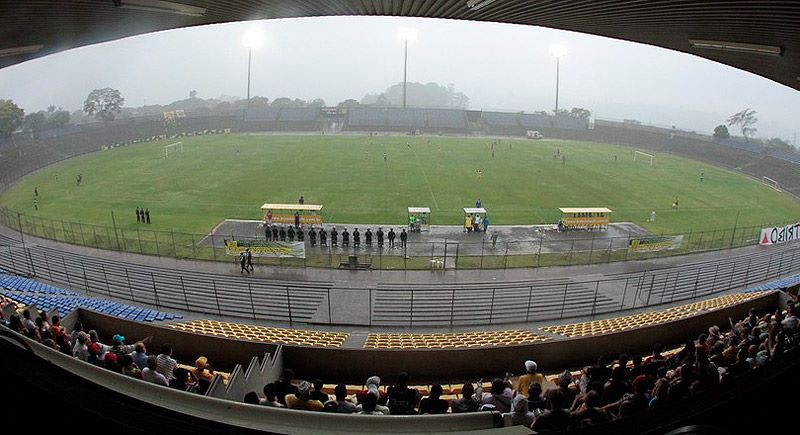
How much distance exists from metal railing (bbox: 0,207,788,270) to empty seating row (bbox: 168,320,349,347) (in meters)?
6.51

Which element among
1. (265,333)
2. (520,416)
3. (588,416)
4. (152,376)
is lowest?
(265,333)

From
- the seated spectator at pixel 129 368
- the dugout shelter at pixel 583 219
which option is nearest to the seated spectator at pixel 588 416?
the seated spectator at pixel 129 368

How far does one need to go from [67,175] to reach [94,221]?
20555 mm

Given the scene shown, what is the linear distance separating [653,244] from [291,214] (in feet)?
62.5

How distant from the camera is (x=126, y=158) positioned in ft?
170

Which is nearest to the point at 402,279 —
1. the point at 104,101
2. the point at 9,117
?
the point at 9,117

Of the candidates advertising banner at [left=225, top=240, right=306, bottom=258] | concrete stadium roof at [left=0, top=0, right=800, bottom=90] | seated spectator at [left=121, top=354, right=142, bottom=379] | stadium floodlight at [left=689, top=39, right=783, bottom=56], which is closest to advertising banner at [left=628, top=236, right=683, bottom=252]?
concrete stadium roof at [left=0, top=0, right=800, bottom=90]

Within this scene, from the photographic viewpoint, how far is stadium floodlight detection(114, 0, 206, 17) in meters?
8.21

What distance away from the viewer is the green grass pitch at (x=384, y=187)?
28.4m

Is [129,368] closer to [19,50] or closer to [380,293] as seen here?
→ [19,50]

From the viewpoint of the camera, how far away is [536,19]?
11.8 metres

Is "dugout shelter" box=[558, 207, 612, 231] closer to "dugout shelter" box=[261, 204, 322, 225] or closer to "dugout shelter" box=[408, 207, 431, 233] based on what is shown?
"dugout shelter" box=[408, 207, 431, 233]

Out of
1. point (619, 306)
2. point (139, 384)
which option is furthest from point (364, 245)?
point (139, 384)

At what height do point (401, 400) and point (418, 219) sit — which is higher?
point (401, 400)
